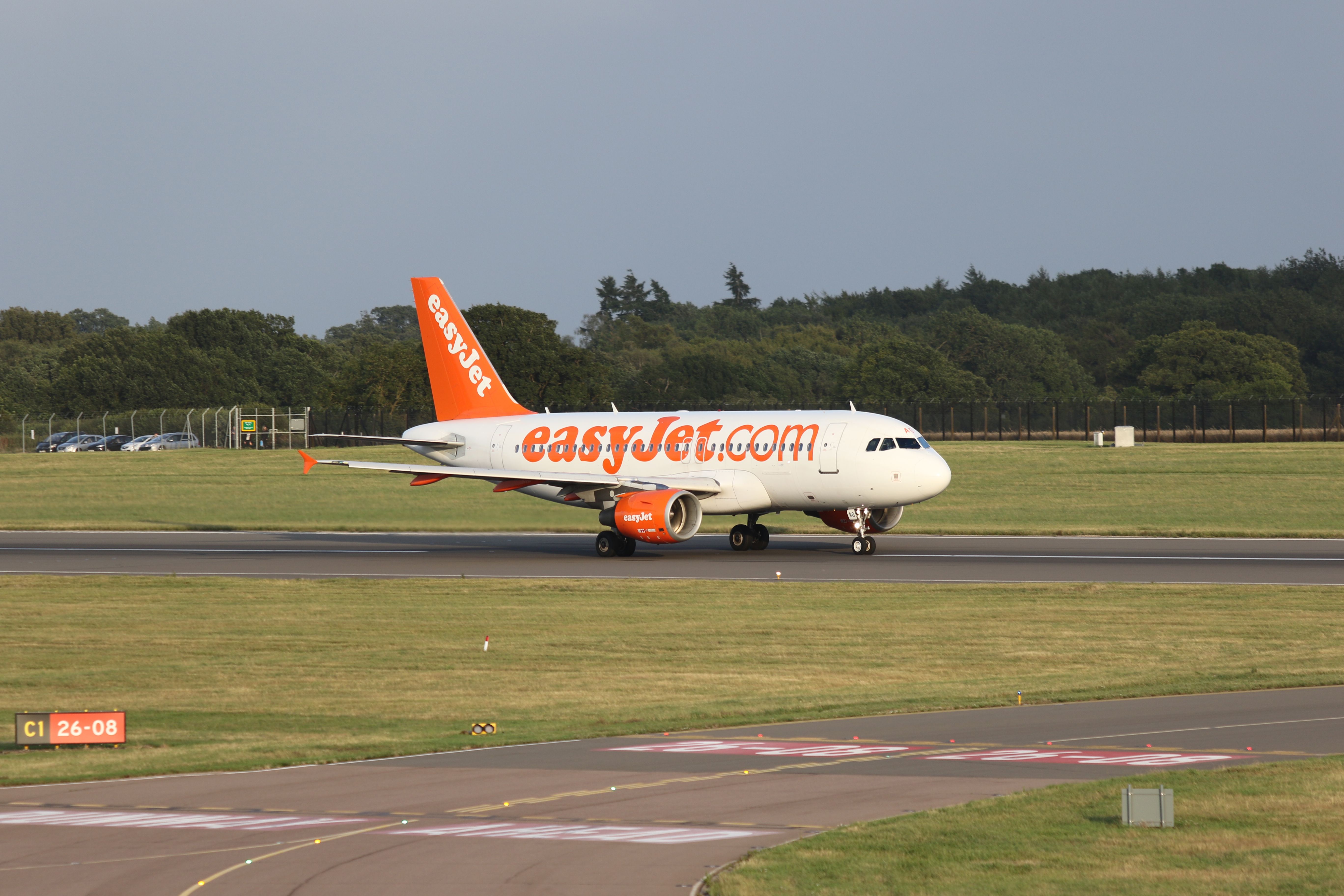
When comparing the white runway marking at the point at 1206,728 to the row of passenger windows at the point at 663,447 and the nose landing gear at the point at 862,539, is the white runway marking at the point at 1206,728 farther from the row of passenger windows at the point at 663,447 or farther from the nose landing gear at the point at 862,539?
the nose landing gear at the point at 862,539

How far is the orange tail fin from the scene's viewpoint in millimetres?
49250

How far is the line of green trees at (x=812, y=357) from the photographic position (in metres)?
119

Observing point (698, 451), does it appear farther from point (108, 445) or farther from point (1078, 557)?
point (108, 445)

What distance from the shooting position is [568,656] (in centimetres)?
2400

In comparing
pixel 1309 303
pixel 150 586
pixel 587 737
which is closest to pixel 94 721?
pixel 587 737

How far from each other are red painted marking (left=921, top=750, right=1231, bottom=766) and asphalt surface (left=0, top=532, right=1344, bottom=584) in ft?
62.9

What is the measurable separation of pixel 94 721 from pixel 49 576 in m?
23.1

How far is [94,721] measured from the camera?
1600cm

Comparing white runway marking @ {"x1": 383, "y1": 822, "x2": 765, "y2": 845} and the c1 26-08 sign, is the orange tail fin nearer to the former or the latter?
the c1 26-08 sign

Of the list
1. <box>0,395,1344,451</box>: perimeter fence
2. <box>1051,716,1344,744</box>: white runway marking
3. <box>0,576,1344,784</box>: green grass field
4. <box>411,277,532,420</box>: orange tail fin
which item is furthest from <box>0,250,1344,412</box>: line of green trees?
<box>1051,716,1344,744</box>: white runway marking

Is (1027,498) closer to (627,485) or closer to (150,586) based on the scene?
(627,485)

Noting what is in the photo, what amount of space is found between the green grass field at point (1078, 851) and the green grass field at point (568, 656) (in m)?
5.98

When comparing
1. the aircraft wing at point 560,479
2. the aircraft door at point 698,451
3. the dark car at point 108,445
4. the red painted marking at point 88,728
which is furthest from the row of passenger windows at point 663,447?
the dark car at point 108,445

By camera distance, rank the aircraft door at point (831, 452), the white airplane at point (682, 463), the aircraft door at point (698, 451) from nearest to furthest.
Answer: the white airplane at point (682, 463), the aircraft door at point (831, 452), the aircraft door at point (698, 451)
